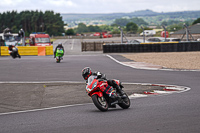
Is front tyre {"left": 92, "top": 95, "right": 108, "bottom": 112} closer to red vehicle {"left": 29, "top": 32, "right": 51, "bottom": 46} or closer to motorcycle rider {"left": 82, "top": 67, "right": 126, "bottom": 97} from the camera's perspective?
motorcycle rider {"left": 82, "top": 67, "right": 126, "bottom": 97}

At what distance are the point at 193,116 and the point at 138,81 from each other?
810 centimetres

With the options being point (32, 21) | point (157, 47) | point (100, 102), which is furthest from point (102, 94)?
point (32, 21)

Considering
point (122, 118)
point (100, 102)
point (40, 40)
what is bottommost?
point (122, 118)

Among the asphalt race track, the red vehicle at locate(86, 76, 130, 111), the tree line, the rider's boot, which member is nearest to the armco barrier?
the asphalt race track

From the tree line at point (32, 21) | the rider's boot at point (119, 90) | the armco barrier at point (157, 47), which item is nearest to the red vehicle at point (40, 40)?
the armco barrier at point (157, 47)

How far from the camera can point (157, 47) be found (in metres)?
38.1

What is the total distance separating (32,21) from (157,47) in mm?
149378

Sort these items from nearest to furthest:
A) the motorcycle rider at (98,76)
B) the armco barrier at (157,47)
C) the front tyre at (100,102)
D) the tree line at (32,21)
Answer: the front tyre at (100,102), the motorcycle rider at (98,76), the armco barrier at (157,47), the tree line at (32,21)

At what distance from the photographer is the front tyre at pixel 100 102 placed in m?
8.85

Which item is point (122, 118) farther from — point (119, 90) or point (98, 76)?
point (119, 90)

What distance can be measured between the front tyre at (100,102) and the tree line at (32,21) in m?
169

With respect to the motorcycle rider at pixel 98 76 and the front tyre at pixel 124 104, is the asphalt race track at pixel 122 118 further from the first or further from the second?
the motorcycle rider at pixel 98 76

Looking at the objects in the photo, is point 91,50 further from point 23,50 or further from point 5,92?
point 5,92

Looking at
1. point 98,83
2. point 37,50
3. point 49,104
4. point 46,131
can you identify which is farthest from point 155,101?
point 37,50
